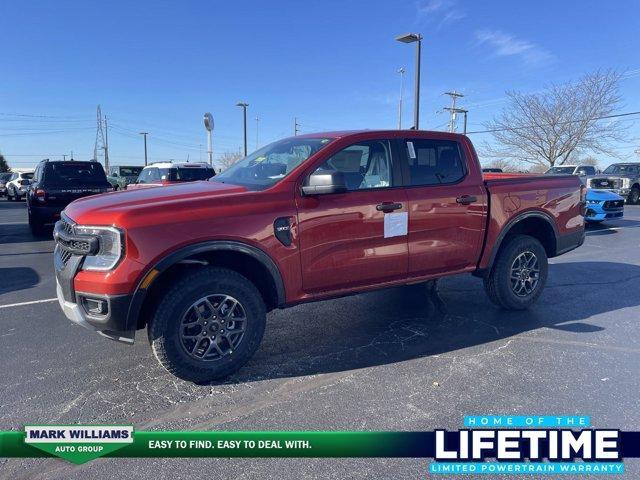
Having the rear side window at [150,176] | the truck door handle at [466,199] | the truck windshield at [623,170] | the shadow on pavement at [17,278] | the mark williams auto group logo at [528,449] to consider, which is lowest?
the mark williams auto group logo at [528,449]

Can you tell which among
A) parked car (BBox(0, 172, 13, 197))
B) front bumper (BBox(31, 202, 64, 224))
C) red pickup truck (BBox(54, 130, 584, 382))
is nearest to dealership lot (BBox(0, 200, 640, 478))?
red pickup truck (BBox(54, 130, 584, 382))

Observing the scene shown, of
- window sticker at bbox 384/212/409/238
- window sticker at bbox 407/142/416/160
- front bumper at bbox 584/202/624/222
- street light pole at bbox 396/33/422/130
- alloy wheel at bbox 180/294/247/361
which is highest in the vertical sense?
street light pole at bbox 396/33/422/130

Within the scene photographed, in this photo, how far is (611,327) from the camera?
4.64m

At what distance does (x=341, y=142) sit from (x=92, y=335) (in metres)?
2.93

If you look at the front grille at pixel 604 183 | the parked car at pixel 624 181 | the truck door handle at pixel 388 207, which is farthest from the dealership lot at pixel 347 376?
the parked car at pixel 624 181

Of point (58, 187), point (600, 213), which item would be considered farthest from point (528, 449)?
point (600, 213)

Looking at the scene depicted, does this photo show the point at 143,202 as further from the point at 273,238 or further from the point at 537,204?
the point at 537,204

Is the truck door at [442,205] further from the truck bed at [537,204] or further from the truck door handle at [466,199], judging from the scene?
the truck bed at [537,204]

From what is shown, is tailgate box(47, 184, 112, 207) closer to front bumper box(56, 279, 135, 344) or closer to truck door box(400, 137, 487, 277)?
front bumper box(56, 279, 135, 344)

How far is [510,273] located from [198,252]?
3395 millimetres

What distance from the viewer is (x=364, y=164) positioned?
13.3 feet

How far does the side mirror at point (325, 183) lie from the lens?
346 cm

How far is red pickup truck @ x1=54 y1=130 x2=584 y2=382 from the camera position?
122 inches

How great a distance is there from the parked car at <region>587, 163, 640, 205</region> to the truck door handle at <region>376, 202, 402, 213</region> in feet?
54.8
